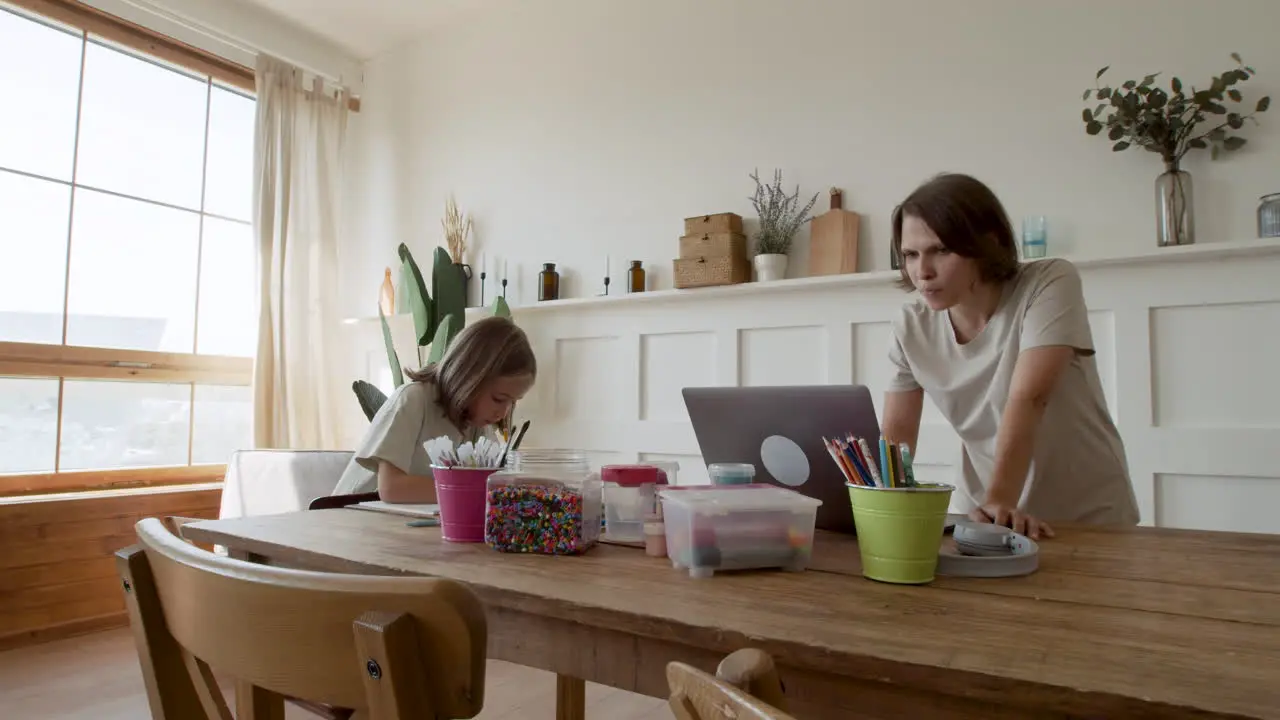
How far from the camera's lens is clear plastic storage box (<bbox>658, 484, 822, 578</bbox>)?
3.04ft

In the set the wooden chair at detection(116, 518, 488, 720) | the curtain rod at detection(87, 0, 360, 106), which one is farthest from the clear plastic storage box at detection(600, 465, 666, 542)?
the curtain rod at detection(87, 0, 360, 106)

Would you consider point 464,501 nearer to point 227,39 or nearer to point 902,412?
point 902,412

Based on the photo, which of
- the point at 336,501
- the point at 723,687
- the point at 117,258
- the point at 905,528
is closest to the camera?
the point at 723,687

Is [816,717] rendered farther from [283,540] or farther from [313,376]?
[313,376]

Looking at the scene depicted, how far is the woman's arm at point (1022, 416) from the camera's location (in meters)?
1.35

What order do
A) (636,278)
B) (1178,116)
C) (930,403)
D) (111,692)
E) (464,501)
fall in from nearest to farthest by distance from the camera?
(464,501) → (1178,116) → (111,692) → (930,403) → (636,278)

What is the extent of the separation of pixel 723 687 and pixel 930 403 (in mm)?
2387

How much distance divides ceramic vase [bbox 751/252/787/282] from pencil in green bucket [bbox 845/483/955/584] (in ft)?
6.97

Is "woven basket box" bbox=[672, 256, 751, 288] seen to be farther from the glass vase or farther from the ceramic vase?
the glass vase

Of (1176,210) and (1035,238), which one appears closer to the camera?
(1176,210)

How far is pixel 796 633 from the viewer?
678mm

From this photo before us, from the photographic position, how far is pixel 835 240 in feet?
9.39

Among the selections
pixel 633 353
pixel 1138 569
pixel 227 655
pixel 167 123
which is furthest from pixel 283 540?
pixel 167 123

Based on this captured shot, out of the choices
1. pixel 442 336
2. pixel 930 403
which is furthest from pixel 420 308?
pixel 930 403
